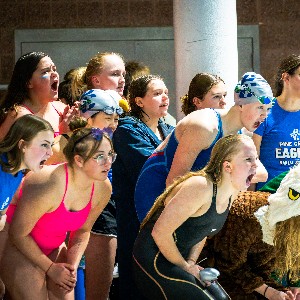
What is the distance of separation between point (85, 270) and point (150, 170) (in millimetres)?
807

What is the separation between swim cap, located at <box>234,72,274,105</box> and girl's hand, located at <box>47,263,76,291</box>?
4.23 feet

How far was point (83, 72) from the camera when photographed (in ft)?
21.2

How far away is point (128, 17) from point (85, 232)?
4.34 meters

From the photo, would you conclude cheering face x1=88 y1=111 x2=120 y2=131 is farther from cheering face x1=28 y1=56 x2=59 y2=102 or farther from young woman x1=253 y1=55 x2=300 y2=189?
young woman x1=253 y1=55 x2=300 y2=189

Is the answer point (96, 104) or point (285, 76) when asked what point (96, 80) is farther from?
point (285, 76)

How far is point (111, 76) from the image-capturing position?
6152 mm

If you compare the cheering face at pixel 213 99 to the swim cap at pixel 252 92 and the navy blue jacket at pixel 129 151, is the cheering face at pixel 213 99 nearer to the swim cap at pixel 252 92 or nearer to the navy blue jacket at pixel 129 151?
the navy blue jacket at pixel 129 151

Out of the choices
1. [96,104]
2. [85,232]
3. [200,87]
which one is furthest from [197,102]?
[85,232]

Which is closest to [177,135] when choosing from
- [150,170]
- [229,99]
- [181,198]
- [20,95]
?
[150,170]

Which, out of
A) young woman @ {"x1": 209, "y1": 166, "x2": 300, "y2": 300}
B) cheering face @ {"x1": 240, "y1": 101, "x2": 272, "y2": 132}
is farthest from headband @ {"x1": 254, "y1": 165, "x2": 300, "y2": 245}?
cheering face @ {"x1": 240, "y1": 101, "x2": 272, "y2": 132}

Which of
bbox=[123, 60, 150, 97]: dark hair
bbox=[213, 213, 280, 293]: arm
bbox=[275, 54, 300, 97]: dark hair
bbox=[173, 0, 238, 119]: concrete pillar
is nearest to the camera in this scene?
bbox=[213, 213, 280, 293]: arm

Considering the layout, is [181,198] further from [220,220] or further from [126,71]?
[126,71]

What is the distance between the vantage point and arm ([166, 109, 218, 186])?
17.2 ft

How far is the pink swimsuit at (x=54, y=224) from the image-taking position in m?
5.15
